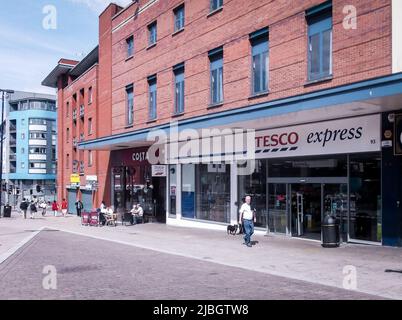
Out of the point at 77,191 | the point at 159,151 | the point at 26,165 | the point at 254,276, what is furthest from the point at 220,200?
the point at 26,165

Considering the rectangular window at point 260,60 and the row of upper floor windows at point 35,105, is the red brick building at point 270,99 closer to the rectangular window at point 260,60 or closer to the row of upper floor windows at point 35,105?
the rectangular window at point 260,60

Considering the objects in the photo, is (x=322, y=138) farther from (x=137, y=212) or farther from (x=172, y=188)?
(x=137, y=212)

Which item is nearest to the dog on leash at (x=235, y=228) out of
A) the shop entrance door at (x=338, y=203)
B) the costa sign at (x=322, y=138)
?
the costa sign at (x=322, y=138)

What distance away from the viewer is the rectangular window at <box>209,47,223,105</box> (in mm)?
21828

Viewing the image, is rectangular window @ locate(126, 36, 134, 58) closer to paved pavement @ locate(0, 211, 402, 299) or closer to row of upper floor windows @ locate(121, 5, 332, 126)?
row of upper floor windows @ locate(121, 5, 332, 126)

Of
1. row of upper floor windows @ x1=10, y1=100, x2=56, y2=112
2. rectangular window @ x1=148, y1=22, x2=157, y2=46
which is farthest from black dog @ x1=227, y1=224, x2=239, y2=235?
row of upper floor windows @ x1=10, y1=100, x2=56, y2=112

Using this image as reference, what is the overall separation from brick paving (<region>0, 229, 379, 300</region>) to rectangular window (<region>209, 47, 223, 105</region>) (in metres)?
9.60

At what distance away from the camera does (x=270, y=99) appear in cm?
1878

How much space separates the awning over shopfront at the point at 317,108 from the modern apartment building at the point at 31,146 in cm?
8533

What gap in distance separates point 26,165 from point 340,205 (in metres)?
92.3

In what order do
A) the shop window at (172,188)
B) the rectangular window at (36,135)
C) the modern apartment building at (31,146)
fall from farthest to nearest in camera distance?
1. the rectangular window at (36,135)
2. the modern apartment building at (31,146)
3. the shop window at (172,188)

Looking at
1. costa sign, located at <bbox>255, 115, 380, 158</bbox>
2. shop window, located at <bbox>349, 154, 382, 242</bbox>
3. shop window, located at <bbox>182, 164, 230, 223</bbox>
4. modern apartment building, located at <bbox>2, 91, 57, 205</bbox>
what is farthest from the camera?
modern apartment building, located at <bbox>2, 91, 57, 205</bbox>

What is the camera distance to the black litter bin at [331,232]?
15.1 m
